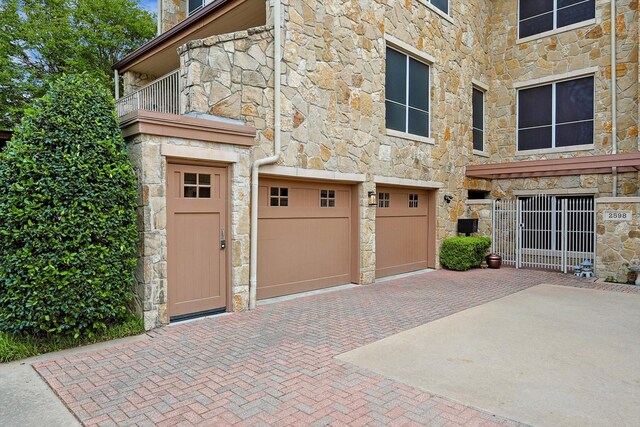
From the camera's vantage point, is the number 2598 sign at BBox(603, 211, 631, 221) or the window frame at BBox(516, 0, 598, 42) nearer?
the number 2598 sign at BBox(603, 211, 631, 221)

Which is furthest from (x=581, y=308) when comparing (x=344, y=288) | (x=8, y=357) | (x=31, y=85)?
(x=31, y=85)

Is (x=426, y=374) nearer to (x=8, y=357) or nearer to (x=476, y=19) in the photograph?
(x=8, y=357)

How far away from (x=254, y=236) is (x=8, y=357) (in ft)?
11.3

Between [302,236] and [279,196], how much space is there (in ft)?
3.10

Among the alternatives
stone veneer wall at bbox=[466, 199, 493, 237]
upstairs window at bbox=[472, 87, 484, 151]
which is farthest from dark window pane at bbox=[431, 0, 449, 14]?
stone veneer wall at bbox=[466, 199, 493, 237]

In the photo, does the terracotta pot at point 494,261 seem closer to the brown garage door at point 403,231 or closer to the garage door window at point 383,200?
the brown garage door at point 403,231

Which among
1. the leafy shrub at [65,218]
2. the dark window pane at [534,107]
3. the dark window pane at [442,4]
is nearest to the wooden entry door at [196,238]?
the leafy shrub at [65,218]

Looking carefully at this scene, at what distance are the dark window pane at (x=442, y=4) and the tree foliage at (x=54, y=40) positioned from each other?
41.8 feet

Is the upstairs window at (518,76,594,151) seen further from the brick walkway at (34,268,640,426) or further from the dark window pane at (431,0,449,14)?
the brick walkway at (34,268,640,426)

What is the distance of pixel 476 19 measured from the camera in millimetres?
12820

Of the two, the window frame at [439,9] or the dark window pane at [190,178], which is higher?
the window frame at [439,9]

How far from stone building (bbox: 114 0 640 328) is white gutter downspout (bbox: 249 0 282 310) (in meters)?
0.03

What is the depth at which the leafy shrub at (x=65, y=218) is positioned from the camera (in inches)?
177

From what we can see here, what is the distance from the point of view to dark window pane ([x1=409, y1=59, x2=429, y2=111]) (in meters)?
10.3
